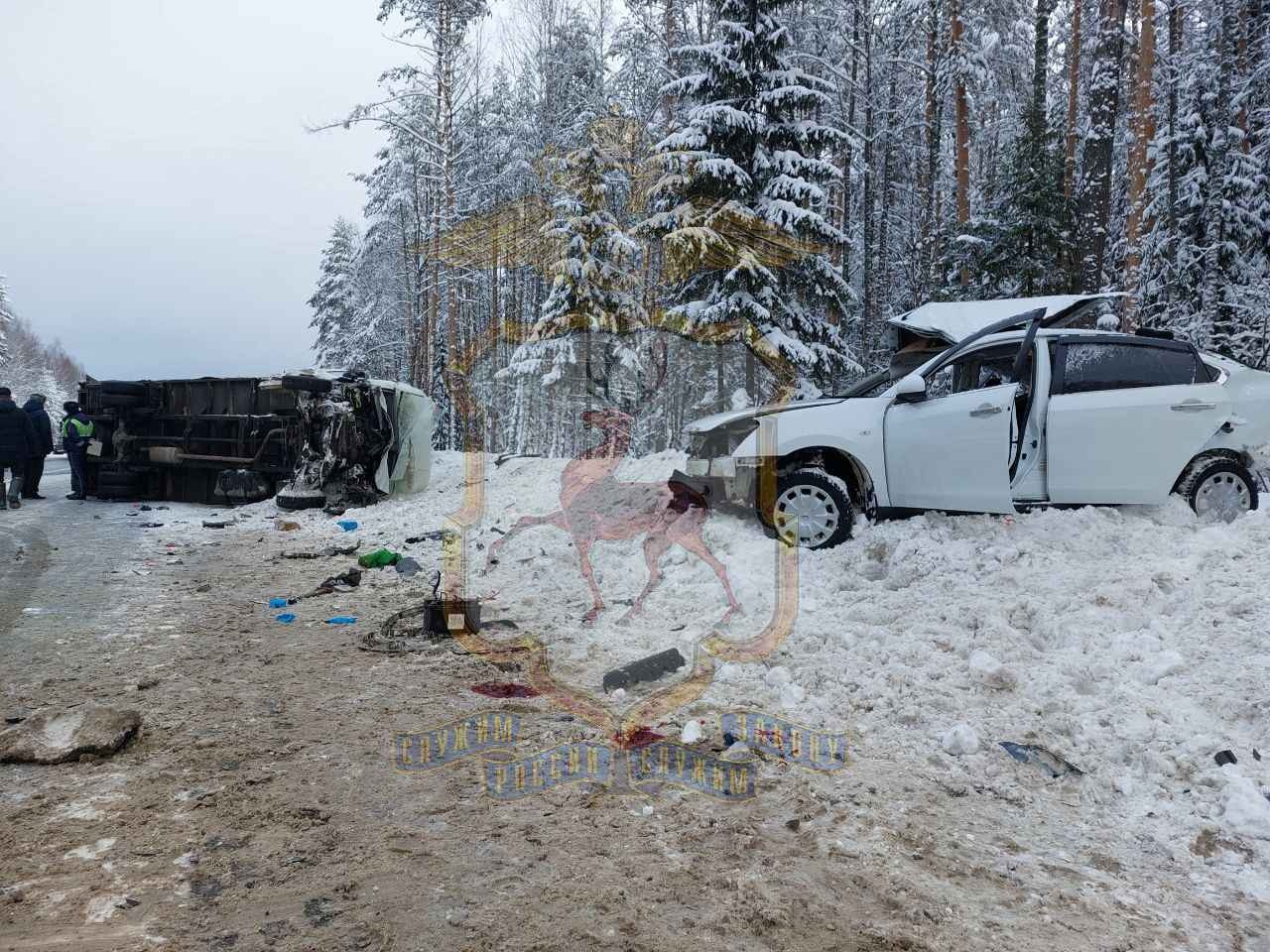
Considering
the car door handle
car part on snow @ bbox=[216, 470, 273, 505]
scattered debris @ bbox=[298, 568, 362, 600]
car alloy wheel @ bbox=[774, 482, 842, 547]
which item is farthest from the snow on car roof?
car part on snow @ bbox=[216, 470, 273, 505]

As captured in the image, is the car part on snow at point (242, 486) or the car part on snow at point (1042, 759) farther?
the car part on snow at point (242, 486)

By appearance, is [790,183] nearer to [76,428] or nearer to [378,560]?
[378,560]

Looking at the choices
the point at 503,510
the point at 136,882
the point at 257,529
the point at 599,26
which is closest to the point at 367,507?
the point at 257,529

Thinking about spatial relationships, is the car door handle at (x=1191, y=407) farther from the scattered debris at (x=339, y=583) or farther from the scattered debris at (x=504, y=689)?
the scattered debris at (x=339, y=583)

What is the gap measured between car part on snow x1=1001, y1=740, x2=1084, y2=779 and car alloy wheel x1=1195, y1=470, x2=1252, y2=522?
13.3 ft

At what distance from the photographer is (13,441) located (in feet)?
39.5

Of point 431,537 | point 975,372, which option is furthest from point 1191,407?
point 431,537

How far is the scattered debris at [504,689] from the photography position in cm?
450

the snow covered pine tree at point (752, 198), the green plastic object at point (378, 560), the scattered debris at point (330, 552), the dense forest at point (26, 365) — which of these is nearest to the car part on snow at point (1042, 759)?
the green plastic object at point (378, 560)

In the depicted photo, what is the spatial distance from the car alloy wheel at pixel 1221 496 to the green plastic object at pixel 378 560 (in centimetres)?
840

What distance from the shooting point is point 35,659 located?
4.89 metres

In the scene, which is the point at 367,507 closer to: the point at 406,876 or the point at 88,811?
the point at 88,811

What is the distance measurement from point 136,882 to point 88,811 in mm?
715

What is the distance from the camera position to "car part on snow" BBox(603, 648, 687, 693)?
4566mm
